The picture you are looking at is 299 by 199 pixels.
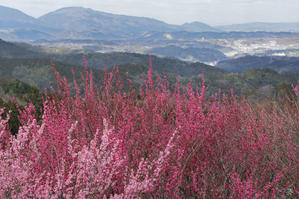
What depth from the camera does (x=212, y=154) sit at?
119 inches

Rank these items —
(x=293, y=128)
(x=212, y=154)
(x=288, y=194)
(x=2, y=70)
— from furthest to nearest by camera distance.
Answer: (x=2, y=70), (x=293, y=128), (x=212, y=154), (x=288, y=194)

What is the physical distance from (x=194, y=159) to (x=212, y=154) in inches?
8.3

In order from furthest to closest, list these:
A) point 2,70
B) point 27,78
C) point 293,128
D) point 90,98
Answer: point 2,70
point 27,78
point 90,98
point 293,128

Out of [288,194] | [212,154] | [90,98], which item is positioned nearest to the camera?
[288,194]

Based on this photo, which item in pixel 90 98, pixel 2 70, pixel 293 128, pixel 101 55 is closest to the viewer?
pixel 293 128

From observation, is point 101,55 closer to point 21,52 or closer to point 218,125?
point 21,52

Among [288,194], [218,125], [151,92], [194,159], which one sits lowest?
[288,194]

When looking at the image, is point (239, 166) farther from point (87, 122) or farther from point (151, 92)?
point (87, 122)

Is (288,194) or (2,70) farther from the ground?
(288,194)

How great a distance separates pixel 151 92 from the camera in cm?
388

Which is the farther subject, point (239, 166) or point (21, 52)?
point (21, 52)

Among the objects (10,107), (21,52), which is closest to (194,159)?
(10,107)

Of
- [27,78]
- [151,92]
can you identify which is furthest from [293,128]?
[27,78]

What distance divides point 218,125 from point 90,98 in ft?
5.86
